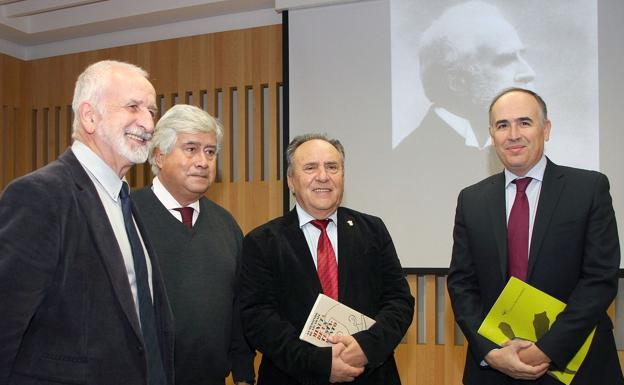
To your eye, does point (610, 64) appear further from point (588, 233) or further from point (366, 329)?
point (366, 329)

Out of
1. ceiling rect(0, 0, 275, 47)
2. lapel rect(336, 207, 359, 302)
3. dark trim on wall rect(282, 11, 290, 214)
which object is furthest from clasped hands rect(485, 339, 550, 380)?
ceiling rect(0, 0, 275, 47)

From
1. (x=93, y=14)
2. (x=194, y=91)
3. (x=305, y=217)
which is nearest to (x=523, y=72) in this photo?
(x=305, y=217)

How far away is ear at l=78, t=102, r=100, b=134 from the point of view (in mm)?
1777

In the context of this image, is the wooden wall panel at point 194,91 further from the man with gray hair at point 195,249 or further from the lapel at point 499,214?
the lapel at point 499,214

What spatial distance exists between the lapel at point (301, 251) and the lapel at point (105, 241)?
82 centimetres

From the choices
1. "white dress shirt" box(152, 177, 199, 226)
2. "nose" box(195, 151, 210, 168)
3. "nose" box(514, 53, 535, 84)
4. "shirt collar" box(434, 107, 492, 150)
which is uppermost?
"nose" box(514, 53, 535, 84)

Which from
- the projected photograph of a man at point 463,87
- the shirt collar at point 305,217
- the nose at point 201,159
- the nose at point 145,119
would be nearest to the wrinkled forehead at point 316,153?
the shirt collar at point 305,217

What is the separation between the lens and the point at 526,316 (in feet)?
7.13

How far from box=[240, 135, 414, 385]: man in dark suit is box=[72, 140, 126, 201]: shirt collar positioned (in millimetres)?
747

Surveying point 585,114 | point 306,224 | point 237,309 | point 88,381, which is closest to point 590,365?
point 306,224

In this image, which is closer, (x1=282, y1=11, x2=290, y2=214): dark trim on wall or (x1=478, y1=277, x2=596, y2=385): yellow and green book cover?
(x1=478, y1=277, x2=596, y2=385): yellow and green book cover

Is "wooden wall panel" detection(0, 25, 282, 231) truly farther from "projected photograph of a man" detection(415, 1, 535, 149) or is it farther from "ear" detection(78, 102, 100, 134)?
"ear" detection(78, 102, 100, 134)

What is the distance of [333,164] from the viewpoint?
2.45 metres

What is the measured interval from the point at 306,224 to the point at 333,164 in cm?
26
